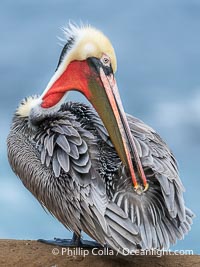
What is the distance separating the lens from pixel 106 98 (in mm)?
8078

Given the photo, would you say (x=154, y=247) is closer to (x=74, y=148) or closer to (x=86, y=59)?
(x=74, y=148)

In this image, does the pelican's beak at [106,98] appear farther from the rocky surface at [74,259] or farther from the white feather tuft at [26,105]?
the rocky surface at [74,259]

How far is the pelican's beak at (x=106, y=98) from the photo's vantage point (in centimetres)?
786

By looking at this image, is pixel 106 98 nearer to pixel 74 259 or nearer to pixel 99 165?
pixel 99 165

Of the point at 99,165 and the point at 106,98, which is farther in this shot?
the point at 106,98

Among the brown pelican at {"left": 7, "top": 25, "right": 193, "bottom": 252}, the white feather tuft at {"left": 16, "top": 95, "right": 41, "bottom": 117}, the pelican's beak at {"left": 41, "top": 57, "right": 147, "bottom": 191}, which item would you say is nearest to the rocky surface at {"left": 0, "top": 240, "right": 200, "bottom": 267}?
the brown pelican at {"left": 7, "top": 25, "right": 193, "bottom": 252}

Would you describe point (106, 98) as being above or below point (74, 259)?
above

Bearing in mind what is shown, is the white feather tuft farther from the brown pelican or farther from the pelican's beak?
the pelican's beak

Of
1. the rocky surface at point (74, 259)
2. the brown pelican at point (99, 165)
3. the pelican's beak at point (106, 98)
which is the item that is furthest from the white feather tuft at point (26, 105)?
the rocky surface at point (74, 259)

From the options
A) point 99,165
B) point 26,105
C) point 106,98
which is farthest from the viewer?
point 26,105

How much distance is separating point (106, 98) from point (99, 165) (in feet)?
2.17

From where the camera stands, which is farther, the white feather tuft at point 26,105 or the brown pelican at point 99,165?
the white feather tuft at point 26,105

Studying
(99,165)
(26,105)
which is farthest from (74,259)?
(26,105)

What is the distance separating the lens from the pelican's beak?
25.8ft
